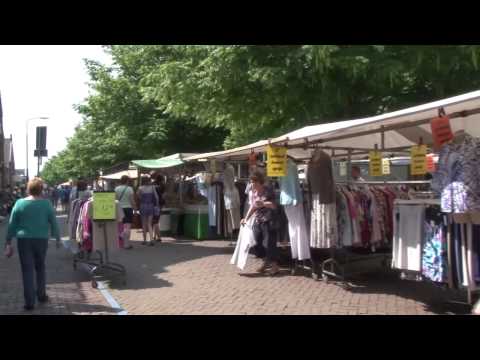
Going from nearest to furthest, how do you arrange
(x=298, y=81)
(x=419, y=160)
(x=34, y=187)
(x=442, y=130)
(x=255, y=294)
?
(x=442, y=130) < (x=34, y=187) < (x=419, y=160) < (x=255, y=294) < (x=298, y=81)

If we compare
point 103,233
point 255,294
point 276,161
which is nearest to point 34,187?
point 103,233

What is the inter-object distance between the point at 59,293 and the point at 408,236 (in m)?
5.01

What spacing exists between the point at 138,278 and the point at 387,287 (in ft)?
13.2

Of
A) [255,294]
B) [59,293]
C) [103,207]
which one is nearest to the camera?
[255,294]

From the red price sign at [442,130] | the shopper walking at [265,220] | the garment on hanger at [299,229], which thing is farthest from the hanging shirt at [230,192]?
the red price sign at [442,130]

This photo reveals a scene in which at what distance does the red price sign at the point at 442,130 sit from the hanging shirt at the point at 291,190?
2925 mm

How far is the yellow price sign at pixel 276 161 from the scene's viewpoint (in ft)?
26.9

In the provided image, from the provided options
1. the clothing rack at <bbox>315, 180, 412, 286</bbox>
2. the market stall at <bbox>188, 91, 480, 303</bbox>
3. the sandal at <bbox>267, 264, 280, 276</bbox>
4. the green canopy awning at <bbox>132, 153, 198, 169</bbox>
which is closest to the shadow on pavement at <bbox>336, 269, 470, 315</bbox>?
the clothing rack at <bbox>315, 180, 412, 286</bbox>

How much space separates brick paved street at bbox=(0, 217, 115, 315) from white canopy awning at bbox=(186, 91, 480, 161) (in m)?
3.55

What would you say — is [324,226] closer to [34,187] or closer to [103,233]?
[103,233]

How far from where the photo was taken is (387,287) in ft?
25.7

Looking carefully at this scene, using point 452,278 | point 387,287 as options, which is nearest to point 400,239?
point 452,278

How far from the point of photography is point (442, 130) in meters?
5.70

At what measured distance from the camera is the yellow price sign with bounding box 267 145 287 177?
26.9 feet
